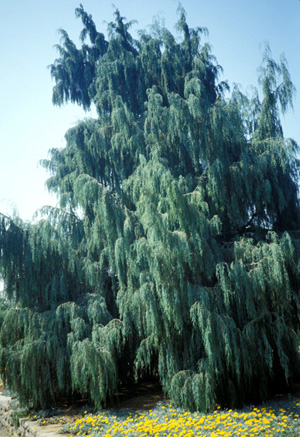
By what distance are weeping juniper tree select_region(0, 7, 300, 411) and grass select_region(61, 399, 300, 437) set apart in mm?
288

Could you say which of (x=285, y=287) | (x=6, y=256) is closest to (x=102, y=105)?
(x=6, y=256)

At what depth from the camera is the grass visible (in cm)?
416

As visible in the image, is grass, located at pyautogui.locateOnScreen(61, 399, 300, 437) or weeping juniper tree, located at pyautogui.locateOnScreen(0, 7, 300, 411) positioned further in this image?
weeping juniper tree, located at pyautogui.locateOnScreen(0, 7, 300, 411)

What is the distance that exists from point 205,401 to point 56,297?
10.8 feet

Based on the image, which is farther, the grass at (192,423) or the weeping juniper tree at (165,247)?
the weeping juniper tree at (165,247)

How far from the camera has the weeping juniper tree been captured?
544 centimetres

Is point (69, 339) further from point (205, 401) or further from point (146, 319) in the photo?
point (205, 401)

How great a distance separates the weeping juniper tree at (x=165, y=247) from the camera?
17.8ft

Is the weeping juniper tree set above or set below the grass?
above

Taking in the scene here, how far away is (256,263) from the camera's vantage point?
217 inches

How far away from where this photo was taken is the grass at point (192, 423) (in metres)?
4.16

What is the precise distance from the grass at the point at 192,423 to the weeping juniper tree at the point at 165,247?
0.94 ft

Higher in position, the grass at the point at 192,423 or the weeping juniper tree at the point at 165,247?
the weeping juniper tree at the point at 165,247

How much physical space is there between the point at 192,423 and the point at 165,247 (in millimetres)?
2383
